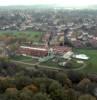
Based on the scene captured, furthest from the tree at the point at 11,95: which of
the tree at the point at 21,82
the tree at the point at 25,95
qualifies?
the tree at the point at 21,82

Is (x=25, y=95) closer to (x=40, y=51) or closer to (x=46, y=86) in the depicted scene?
(x=46, y=86)

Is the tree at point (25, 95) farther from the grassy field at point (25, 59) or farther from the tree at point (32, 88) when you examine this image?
the grassy field at point (25, 59)

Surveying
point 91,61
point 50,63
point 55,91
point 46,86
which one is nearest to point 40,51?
point 50,63

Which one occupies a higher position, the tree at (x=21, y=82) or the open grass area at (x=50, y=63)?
the tree at (x=21, y=82)

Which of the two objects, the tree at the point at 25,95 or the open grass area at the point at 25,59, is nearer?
the tree at the point at 25,95

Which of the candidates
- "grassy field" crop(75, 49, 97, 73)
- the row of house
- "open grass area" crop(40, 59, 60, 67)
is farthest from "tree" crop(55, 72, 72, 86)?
the row of house

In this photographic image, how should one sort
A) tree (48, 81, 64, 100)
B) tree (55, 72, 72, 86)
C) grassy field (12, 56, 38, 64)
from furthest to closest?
1. grassy field (12, 56, 38, 64)
2. tree (55, 72, 72, 86)
3. tree (48, 81, 64, 100)

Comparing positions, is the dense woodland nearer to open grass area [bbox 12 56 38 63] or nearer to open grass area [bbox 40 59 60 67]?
open grass area [bbox 40 59 60 67]

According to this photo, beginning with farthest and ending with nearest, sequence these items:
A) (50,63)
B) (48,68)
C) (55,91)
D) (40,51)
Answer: (40,51), (50,63), (48,68), (55,91)

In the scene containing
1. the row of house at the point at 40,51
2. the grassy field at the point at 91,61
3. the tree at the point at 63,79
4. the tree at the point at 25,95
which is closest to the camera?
the tree at the point at 25,95

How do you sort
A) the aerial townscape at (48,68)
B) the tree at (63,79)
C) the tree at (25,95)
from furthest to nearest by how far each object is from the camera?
the tree at (63,79), the aerial townscape at (48,68), the tree at (25,95)
